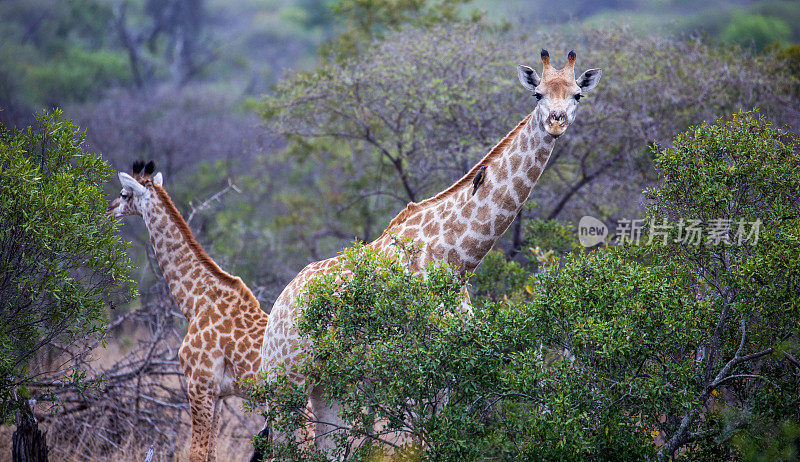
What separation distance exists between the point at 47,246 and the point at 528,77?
13.8 ft

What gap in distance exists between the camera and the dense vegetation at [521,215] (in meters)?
5.22

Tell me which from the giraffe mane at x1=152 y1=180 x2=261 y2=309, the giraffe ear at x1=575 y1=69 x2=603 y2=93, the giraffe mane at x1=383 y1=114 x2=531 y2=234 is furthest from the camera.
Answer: the giraffe mane at x1=152 y1=180 x2=261 y2=309

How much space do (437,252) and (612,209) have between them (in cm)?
666

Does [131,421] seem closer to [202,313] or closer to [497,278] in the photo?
[202,313]

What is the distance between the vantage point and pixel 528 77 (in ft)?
20.1

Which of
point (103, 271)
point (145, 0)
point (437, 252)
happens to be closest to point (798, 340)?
point (437, 252)

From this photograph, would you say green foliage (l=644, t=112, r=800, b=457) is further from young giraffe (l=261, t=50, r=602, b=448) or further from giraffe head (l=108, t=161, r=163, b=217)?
giraffe head (l=108, t=161, r=163, b=217)

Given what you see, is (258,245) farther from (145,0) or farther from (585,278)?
(145,0)

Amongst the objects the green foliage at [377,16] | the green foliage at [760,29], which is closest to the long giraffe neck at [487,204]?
the green foliage at [377,16]

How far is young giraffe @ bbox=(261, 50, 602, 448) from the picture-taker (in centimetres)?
572

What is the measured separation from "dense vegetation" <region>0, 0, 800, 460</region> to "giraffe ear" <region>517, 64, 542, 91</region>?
1098 mm

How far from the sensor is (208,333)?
23.4 ft

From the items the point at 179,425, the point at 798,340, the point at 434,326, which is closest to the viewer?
the point at 798,340

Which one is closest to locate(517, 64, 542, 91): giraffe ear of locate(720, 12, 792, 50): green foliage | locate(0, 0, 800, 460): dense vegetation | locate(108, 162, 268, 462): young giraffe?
locate(0, 0, 800, 460): dense vegetation
